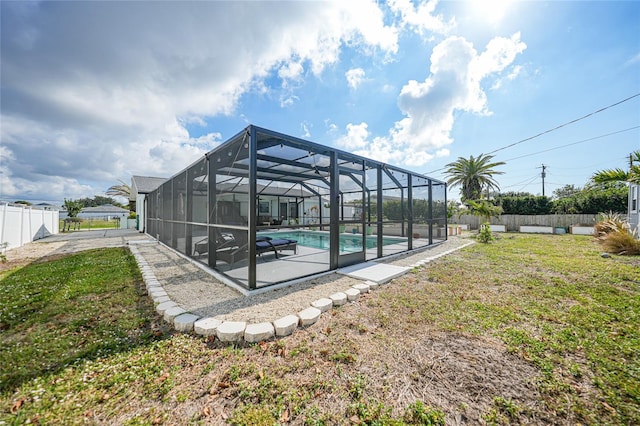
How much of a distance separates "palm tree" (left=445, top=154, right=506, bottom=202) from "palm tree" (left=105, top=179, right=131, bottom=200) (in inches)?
1239

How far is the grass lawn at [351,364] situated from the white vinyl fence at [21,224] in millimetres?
7300

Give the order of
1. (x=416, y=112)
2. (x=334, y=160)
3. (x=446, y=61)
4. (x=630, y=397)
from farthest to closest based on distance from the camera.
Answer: (x=416, y=112) → (x=446, y=61) → (x=334, y=160) → (x=630, y=397)

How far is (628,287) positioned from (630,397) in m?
3.70

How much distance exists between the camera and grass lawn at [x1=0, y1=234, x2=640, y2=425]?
162cm

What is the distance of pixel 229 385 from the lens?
1.87 meters

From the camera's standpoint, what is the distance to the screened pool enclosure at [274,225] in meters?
4.37

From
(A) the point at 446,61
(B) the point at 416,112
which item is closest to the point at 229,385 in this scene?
(A) the point at 446,61

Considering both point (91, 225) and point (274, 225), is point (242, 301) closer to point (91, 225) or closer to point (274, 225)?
point (274, 225)

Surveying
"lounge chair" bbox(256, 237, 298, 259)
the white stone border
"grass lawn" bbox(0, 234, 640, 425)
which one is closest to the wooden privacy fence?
"lounge chair" bbox(256, 237, 298, 259)

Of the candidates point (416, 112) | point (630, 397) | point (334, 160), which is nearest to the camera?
point (630, 397)

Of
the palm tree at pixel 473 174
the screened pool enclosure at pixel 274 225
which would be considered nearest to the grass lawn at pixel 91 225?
the screened pool enclosure at pixel 274 225

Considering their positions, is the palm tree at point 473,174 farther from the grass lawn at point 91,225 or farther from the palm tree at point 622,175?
the grass lawn at point 91,225

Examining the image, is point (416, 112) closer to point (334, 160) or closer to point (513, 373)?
point (334, 160)

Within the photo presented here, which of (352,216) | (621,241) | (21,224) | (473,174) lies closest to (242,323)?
(352,216)
